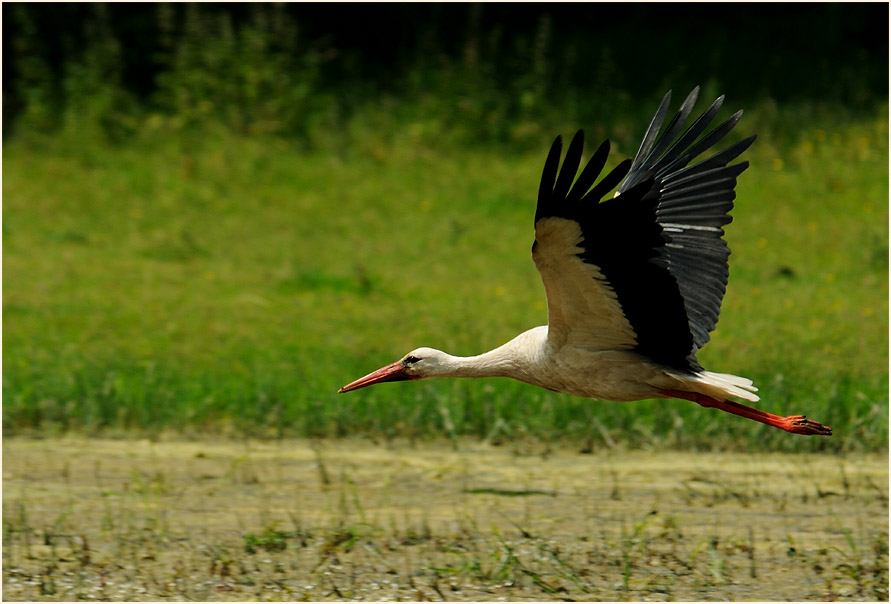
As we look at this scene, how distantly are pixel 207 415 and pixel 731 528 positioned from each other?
3226 millimetres

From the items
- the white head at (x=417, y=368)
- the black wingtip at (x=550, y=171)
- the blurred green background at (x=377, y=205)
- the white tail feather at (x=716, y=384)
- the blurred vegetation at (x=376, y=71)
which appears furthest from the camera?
the blurred vegetation at (x=376, y=71)

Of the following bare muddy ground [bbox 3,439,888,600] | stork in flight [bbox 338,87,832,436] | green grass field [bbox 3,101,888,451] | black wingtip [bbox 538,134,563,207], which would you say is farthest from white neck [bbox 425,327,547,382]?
green grass field [bbox 3,101,888,451]

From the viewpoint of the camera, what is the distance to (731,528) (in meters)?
5.92

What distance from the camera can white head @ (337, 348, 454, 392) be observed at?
5258mm

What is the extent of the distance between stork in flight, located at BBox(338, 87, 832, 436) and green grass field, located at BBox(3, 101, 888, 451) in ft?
7.65

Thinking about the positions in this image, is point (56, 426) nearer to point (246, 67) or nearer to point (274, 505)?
point (274, 505)

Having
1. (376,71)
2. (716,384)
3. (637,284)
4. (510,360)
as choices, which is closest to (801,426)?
(716,384)

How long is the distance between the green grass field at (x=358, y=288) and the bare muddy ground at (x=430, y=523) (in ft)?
1.25

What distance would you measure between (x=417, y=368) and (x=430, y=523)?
102cm

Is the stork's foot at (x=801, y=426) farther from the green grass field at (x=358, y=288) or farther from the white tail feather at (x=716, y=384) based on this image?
the green grass field at (x=358, y=288)

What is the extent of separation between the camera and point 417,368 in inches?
209

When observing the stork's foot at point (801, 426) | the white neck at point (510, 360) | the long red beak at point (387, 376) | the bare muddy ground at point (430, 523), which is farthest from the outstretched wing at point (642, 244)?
the bare muddy ground at point (430, 523)

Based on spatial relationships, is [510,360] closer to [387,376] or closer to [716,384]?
[387,376]

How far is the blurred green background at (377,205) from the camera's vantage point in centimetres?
766
